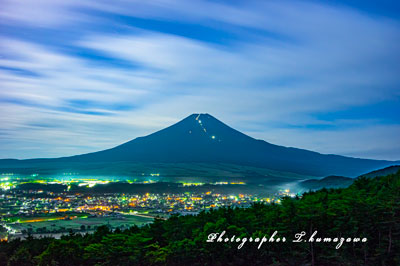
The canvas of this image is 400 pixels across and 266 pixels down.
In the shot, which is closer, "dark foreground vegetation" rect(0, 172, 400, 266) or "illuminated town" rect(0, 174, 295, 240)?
"dark foreground vegetation" rect(0, 172, 400, 266)

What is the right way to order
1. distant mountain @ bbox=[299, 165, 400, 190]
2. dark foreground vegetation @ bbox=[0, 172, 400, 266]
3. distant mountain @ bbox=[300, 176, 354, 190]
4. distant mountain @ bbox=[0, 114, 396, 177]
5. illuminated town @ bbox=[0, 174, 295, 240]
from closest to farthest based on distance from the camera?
dark foreground vegetation @ bbox=[0, 172, 400, 266] → illuminated town @ bbox=[0, 174, 295, 240] → distant mountain @ bbox=[299, 165, 400, 190] → distant mountain @ bbox=[300, 176, 354, 190] → distant mountain @ bbox=[0, 114, 396, 177]

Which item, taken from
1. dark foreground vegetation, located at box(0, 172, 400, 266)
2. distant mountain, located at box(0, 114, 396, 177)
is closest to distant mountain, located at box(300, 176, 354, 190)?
dark foreground vegetation, located at box(0, 172, 400, 266)

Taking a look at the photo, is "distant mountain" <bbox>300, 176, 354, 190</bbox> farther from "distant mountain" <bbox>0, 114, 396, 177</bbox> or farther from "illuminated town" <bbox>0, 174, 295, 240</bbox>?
"distant mountain" <bbox>0, 114, 396, 177</bbox>

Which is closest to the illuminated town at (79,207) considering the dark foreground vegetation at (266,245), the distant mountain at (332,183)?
the distant mountain at (332,183)

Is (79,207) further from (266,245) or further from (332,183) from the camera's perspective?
(266,245)

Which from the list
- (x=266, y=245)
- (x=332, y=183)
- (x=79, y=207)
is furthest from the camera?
(x=332, y=183)

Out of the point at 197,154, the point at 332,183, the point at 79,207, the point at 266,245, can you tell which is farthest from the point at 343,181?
the point at 197,154

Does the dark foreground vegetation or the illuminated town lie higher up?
the dark foreground vegetation
